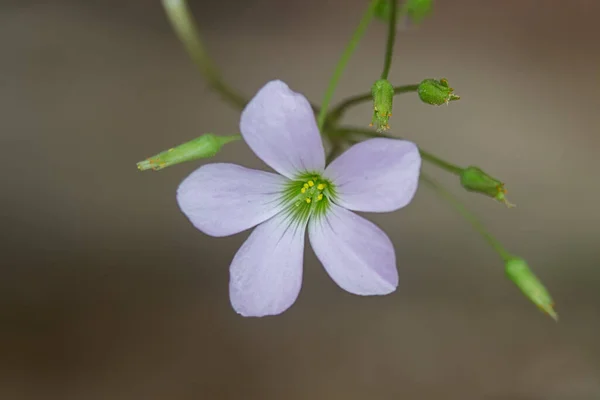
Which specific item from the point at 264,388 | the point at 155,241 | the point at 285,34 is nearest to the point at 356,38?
the point at 285,34

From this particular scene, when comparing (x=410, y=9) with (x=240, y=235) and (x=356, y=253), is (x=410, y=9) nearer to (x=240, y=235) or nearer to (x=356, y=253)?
(x=356, y=253)

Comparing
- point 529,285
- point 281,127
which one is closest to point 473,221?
point 529,285

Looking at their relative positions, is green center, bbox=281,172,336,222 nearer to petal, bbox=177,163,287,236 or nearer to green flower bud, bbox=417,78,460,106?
petal, bbox=177,163,287,236

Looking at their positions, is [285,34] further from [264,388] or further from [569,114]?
[264,388]

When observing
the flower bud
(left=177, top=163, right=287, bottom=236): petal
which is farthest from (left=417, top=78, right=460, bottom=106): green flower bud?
(left=177, top=163, right=287, bottom=236): petal

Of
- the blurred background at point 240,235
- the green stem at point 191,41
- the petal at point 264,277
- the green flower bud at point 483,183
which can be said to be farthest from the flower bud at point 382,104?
the blurred background at point 240,235

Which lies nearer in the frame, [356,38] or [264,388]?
[356,38]

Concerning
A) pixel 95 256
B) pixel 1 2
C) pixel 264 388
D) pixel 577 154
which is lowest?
pixel 264 388
